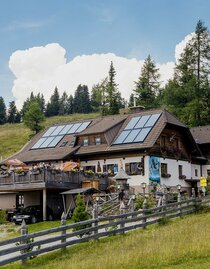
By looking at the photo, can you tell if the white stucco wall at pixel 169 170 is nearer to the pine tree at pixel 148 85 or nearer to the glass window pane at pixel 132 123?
the glass window pane at pixel 132 123

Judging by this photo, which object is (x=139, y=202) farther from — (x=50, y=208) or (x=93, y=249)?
(x=93, y=249)

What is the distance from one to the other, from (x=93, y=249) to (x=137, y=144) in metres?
22.8

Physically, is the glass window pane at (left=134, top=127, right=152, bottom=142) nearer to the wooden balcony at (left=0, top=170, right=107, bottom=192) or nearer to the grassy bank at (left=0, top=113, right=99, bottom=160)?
the wooden balcony at (left=0, top=170, right=107, bottom=192)

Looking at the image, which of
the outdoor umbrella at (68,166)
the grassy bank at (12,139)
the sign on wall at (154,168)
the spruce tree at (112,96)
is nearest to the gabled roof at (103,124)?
the outdoor umbrella at (68,166)

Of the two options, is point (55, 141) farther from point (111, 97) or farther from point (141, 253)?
point (111, 97)

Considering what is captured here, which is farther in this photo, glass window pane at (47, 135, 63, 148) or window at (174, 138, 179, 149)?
glass window pane at (47, 135, 63, 148)

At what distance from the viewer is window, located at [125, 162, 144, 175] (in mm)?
39344

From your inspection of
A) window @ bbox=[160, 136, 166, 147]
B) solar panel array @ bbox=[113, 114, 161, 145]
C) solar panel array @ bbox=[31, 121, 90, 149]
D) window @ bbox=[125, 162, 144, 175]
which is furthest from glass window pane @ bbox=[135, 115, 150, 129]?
solar panel array @ bbox=[31, 121, 90, 149]

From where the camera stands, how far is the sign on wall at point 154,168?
3928 cm

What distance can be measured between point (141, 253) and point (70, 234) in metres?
3.60

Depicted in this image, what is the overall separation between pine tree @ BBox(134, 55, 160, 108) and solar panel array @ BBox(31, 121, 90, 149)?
1103 inches

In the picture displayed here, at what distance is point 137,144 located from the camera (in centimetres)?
3941

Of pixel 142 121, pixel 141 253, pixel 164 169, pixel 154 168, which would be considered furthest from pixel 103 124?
pixel 141 253

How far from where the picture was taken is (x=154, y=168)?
1563 inches
